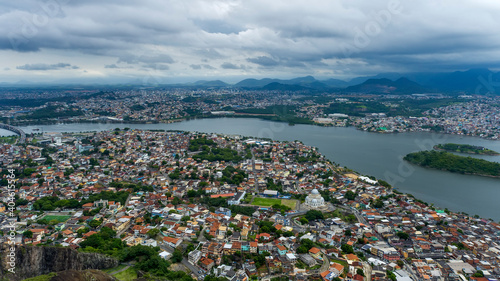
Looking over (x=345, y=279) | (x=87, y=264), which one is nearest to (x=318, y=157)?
(x=345, y=279)

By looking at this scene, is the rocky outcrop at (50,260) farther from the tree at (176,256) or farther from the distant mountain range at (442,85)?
the distant mountain range at (442,85)

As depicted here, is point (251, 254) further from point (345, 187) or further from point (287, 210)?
point (345, 187)

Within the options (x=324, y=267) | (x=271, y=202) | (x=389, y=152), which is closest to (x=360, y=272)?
(x=324, y=267)

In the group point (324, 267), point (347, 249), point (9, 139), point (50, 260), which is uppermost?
point (9, 139)

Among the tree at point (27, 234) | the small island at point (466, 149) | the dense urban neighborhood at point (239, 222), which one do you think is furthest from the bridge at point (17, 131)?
the small island at point (466, 149)

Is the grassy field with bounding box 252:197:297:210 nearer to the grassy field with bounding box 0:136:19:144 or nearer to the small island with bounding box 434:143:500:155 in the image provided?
the small island with bounding box 434:143:500:155

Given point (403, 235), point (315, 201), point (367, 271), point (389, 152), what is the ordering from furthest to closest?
point (389, 152) → point (315, 201) → point (403, 235) → point (367, 271)

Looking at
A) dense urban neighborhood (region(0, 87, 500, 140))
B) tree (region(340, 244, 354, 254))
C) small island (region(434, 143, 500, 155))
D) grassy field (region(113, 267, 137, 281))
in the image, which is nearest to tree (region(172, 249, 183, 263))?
grassy field (region(113, 267, 137, 281))

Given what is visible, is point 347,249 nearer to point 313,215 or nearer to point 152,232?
point 313,215
